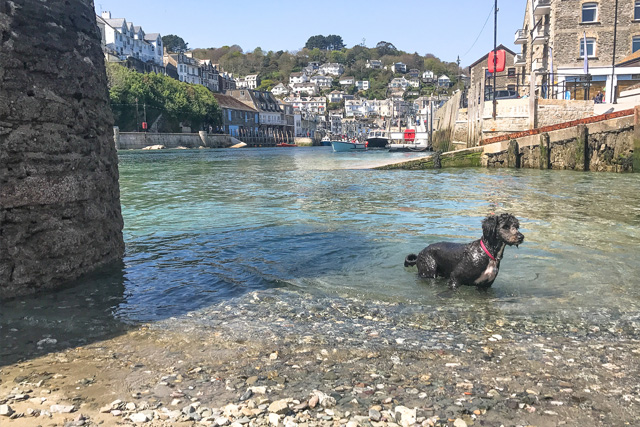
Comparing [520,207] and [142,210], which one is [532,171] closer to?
[520,207]

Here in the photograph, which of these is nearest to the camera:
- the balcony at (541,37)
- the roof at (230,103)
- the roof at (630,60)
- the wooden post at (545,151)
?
the wooden post at (545,151)

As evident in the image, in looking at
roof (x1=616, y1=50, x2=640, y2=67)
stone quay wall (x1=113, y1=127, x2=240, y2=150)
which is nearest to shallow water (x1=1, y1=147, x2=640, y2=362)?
roof (x1=616, y1=50, x2=640, y2=67)

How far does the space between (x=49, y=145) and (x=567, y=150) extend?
24.8m

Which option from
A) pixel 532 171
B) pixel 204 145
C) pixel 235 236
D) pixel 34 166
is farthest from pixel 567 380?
pixel 204 145

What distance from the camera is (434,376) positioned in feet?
13.4

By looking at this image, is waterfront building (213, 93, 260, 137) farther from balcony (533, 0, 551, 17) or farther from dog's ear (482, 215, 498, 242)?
dog's ear (482, 215, 498, 242)

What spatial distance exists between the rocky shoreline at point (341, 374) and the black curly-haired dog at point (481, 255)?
86 cm

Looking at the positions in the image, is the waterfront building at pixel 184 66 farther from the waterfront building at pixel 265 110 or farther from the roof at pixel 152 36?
the waterfront building at pixel 265 110

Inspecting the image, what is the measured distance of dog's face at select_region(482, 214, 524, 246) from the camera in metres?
5.95

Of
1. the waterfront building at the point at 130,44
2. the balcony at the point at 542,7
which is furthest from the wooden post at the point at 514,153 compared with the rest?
the waterfront building at the point at 130,44

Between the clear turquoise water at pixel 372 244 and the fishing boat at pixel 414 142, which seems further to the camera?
the fishing boat at pixel 414 142

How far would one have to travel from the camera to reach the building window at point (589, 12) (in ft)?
133

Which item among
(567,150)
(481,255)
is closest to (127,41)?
(567,150)

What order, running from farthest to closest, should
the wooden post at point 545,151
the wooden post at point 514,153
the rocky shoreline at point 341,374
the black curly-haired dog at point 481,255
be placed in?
the wooden post at point 514,153
the wooden post at point 545,151
the black curly-haired dog at point 481,255
the rocky shoreline at point 341,374
